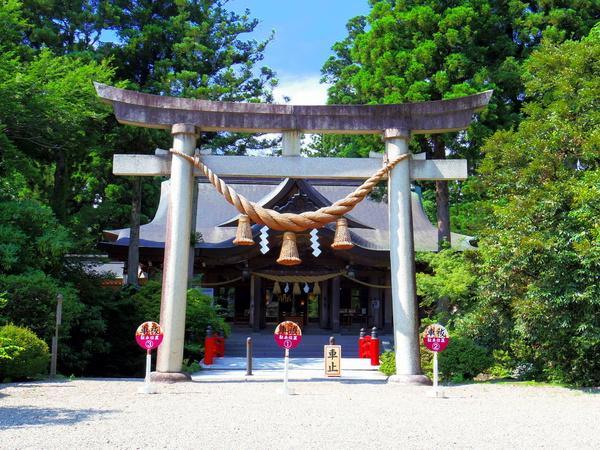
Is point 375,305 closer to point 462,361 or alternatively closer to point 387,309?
point 387,309

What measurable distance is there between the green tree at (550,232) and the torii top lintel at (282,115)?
Answer: 1.81m

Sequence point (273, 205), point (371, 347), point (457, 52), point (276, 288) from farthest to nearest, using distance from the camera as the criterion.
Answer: point (276, 288)
point (273, 205)
point (457, 52)
point (371, 347)

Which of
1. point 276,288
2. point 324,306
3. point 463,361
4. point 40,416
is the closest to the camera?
point 40,416

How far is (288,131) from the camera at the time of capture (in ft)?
32.7

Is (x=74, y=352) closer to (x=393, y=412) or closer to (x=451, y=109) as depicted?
(x=393, y=412)

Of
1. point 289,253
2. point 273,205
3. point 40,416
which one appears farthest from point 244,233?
point 273,205

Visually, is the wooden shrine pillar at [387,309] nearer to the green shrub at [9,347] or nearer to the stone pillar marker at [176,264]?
the stone pillar marker at [176,264]

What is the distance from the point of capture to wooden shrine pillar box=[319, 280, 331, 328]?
20.1 metres

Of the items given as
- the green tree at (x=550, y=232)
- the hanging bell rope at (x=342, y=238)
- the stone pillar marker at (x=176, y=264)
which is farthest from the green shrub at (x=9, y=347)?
the green tree at (x=550, y=232)

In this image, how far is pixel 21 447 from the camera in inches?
190

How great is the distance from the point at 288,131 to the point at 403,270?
3.12m

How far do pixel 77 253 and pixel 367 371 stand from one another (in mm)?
6915

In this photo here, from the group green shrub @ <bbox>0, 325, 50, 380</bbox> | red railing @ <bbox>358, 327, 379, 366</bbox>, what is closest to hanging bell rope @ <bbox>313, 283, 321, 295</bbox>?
red railing @ <bbox>358, 327, 379, 366</bbox>

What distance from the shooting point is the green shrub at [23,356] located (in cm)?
919
